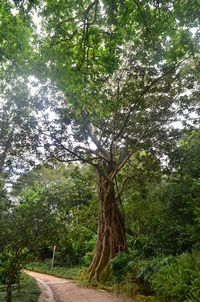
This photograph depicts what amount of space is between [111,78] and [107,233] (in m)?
6.58

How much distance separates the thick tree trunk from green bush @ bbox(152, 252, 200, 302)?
4139 millimetres

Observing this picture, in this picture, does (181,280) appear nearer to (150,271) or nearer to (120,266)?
(150,271)

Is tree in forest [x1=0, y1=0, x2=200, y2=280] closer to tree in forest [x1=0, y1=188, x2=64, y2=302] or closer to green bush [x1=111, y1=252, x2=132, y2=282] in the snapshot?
green bush [x1=111, y1=252, x2=132, y2=282]

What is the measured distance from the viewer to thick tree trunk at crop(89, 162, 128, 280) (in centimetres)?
903

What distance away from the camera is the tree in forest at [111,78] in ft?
16.0

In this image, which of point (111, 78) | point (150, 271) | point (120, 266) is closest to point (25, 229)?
point (120, 266)

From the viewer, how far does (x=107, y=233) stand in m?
9.75

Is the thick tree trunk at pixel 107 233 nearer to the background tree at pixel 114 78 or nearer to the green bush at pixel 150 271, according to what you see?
the background tree at pixel 114 78

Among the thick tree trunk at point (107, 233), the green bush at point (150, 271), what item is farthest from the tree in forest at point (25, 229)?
the thick tree trunk at point (107, 233)

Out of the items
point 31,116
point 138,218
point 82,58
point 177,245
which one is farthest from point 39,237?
point 138,218

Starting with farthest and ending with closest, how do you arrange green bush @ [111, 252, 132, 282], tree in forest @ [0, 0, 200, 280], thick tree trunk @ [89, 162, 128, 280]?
thick tree trunk @ [89, 162, 128, 280] < green bush @ [111, 252, 132, 282] < tree in forest @ [0, 0, 200, 280]

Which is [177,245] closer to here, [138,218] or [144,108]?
[138,218]

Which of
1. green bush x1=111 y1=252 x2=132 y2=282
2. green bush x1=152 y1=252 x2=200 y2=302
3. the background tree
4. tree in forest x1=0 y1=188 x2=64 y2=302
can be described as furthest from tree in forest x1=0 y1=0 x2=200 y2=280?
green bush x1=152 y1=252 x2=200 y2=302

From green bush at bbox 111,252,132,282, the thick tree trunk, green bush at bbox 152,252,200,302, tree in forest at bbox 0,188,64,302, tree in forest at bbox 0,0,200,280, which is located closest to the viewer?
green bush at bbox 152,252,200,302
